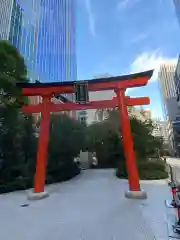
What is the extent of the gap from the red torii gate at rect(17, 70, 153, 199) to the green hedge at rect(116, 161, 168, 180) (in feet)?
14.9

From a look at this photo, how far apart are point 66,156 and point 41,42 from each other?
38.3 m

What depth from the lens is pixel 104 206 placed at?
5453mm

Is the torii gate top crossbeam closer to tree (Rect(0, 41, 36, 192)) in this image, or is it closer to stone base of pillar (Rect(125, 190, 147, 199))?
tree (Rect(0, 41, 36, 192))

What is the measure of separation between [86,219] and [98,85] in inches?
176

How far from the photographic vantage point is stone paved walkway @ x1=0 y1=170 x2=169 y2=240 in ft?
11.5

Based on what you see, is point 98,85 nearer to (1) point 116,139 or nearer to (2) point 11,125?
(2) point 11,125

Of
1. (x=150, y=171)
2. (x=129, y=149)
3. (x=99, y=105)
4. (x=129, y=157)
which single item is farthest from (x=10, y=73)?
(x=150, y=171)

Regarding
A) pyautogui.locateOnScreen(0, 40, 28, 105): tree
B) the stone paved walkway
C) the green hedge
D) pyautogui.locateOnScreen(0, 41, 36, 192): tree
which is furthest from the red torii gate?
the green hedge

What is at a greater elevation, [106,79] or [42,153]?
[106,79]

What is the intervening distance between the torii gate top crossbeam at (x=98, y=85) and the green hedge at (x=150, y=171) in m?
5.69

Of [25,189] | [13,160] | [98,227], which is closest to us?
[98,227]

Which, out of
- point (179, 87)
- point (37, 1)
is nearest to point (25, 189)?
point (179, 87)

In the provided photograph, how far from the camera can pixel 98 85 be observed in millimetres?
7188

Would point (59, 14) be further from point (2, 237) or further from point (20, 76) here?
point (2, 237)
